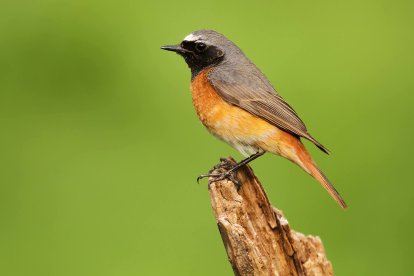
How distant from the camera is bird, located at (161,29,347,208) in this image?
978 centimetres

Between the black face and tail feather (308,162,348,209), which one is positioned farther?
the black face

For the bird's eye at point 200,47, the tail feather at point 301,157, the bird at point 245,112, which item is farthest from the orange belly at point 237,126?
the bird's eye at point 200,47

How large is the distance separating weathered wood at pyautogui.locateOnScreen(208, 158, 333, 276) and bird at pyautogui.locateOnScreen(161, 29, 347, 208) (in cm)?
64

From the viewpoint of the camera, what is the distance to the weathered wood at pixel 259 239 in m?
8.31

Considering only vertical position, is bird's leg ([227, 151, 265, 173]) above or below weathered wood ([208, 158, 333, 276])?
above

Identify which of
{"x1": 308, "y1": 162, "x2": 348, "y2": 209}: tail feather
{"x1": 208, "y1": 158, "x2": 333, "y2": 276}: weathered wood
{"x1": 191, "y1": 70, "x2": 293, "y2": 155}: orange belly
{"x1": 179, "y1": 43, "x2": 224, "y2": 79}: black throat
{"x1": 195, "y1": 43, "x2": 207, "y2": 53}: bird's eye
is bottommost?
{"x1": 208, "y1": 158, "x2": 333, "y2": 276}: weathered wood

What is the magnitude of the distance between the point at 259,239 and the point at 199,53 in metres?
2.59

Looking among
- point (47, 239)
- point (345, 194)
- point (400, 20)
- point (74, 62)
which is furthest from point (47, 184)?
point (400, 20)

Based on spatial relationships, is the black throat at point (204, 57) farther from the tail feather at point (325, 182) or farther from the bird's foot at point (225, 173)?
the tail feather at point (325, 182)

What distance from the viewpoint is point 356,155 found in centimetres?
1348

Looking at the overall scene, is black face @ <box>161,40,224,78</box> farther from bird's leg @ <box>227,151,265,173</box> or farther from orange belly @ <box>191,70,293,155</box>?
bird's leg @ <box>227,151,265,173</box>

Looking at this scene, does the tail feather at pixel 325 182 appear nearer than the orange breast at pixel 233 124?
Yes

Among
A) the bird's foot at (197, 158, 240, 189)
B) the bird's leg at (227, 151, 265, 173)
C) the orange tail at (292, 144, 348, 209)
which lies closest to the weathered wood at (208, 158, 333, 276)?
the bird's foot at (197, 158, 240, 189)

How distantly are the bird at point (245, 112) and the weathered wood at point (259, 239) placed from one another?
642mm
